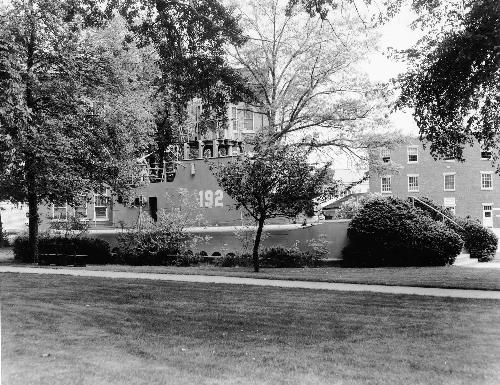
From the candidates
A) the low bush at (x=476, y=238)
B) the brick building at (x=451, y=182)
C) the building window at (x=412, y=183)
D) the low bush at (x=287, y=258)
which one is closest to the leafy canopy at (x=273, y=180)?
the low bush at (x=287, y=258)

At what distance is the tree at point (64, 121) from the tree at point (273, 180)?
22.4 ft

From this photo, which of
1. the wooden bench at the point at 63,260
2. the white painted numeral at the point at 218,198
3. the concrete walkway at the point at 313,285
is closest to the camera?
the concrete walkway at the point at 313,285

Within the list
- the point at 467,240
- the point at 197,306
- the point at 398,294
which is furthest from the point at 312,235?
the point at 197,306

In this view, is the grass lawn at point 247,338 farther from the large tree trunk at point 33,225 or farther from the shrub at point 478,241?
the shrub at point 478,241

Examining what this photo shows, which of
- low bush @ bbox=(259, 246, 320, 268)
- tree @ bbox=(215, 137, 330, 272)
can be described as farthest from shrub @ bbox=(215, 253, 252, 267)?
tree @ bbox=(215, 137, 330, 272)

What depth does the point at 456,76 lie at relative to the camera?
12.9m

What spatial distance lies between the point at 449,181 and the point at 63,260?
33.8 meters

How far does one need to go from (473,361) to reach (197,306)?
5153mm

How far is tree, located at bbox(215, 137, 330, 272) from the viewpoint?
17891mm

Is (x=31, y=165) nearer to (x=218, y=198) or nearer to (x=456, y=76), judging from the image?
(x=218, y=198)

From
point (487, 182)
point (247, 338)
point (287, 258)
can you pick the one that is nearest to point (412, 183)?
point (487, 182)

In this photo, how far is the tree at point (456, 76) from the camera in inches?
470

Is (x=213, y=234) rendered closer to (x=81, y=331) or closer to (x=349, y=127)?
(x=349, y=127)

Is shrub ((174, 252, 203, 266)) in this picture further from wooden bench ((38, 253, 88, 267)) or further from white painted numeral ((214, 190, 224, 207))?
wooden bench ((38, 253, 88, 267))
